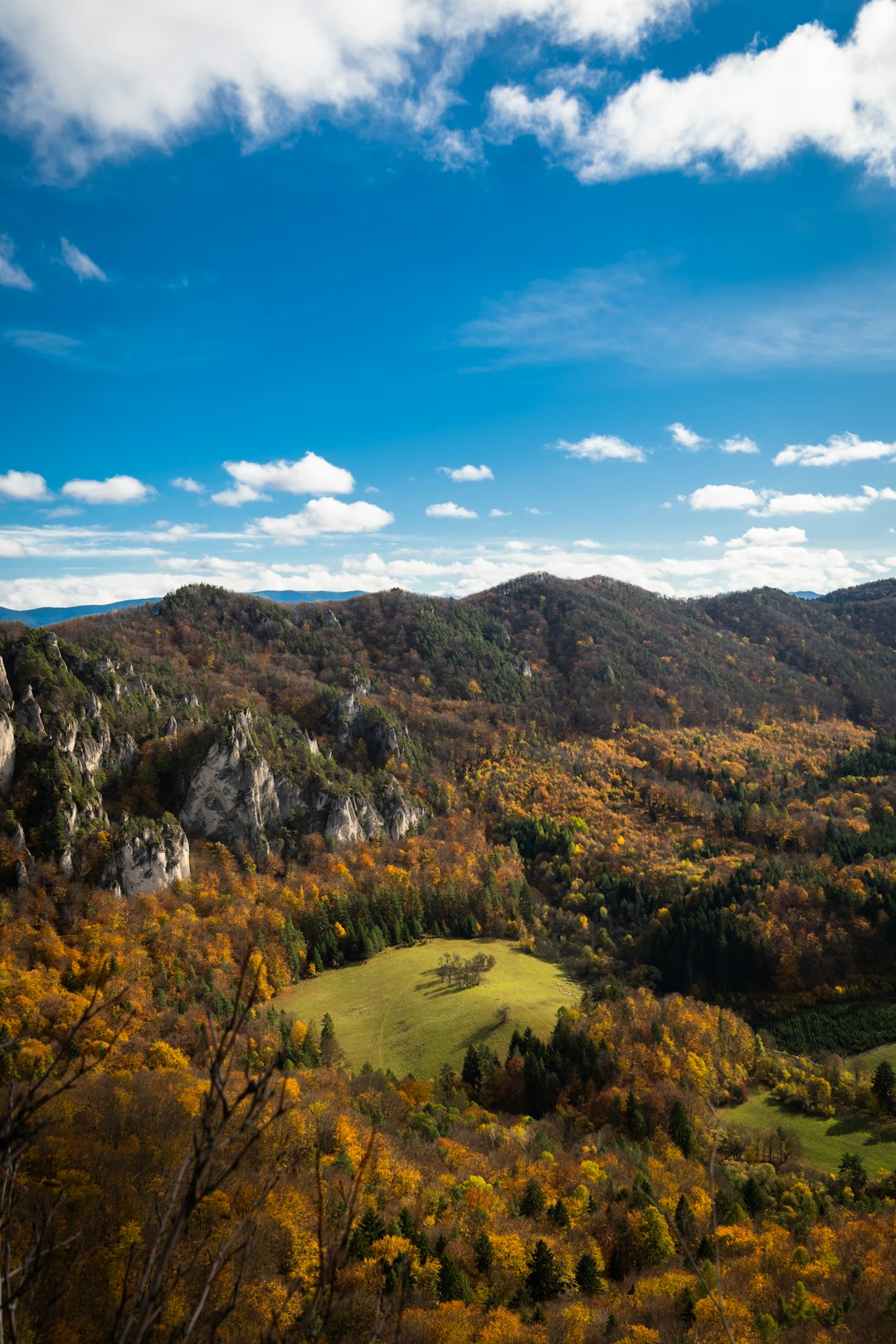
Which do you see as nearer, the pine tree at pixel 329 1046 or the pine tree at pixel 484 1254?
the pine tree at pixel 484 1254

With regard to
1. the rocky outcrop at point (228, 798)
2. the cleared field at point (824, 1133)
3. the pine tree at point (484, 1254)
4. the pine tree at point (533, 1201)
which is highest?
the rocky outcrop at point (228, 798)

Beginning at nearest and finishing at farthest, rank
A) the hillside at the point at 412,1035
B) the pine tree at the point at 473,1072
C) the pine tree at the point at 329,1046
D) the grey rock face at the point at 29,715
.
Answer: the hillside at the point at 412,1035 < the pine tree at the point at 329,1046 < the pine tree at the point at 473,1072 < the grey rock face at the point at 29,715

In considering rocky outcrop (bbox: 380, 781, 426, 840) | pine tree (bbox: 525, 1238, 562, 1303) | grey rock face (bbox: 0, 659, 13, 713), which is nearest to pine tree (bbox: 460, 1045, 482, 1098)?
pine tree (bbox: 525, 1238, 562, 1303)

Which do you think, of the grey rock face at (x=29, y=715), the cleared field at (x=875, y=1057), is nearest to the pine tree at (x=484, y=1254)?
the cleared field at (x=875, y=1057)

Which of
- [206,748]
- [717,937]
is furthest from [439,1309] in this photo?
[206,748]

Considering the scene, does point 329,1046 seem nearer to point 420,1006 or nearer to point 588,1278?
point 420,1006

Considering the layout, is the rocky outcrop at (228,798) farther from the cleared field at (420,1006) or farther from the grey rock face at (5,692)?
the cleared field at (420,1006)

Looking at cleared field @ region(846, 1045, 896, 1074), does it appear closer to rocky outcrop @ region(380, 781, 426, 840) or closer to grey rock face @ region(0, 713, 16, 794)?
rocky outcrop @ region(380, 781, 426, 840)
